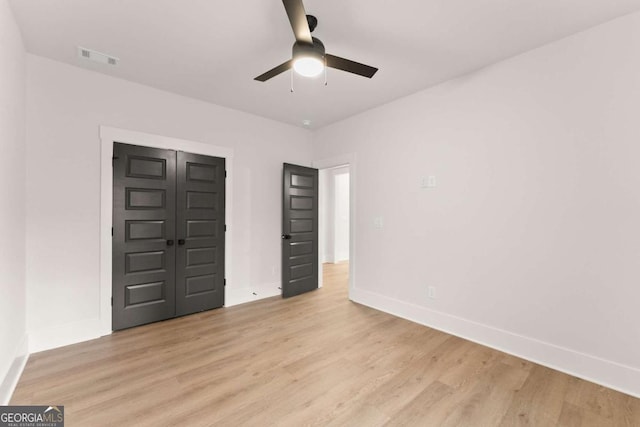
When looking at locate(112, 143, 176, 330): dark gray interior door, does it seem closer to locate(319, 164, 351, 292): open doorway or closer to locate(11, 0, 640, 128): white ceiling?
locate(11, 0, 640, 128): white ceiling

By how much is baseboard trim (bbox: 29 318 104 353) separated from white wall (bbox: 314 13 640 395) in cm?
346

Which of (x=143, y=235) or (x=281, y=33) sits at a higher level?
(x=281, y=33)

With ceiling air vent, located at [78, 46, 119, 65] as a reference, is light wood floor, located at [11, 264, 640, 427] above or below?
below

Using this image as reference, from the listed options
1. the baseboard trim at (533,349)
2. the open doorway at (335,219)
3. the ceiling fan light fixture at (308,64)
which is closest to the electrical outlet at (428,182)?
the baseboard trim at (533,349)

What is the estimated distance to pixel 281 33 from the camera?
2.36 meters

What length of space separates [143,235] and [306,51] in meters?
2.76

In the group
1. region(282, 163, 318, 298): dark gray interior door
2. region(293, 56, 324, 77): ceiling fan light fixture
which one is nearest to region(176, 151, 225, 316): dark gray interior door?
region(282, 163, 318, 298): dark gray interior door

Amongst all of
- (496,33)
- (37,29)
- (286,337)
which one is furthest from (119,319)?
(496,33)

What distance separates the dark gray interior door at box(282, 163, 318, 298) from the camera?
4453 millimetres

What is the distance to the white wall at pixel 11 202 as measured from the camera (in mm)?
1917

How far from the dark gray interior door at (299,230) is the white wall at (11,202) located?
2872 millimetres

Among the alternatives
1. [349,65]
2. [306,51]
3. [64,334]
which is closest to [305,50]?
[306,51]

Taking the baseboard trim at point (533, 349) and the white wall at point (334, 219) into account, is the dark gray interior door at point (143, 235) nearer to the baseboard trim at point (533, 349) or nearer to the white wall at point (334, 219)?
the baseboard trim at point (533, 349)

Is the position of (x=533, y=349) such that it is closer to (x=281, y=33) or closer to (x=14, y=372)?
(x=281, y=33)
